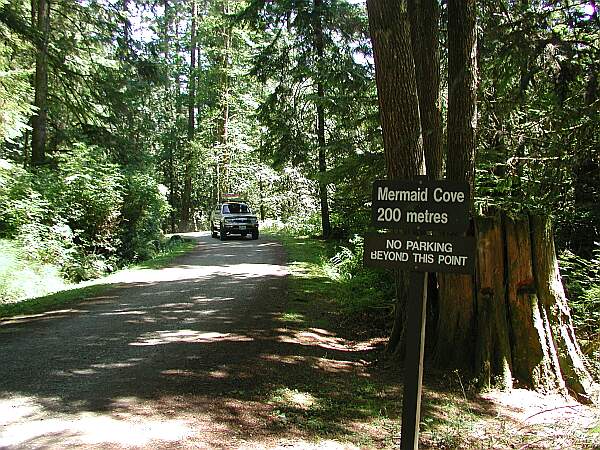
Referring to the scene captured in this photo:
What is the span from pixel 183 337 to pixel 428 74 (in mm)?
5245

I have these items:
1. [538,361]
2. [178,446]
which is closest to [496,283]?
[538,361]

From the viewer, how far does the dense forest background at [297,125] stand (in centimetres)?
762

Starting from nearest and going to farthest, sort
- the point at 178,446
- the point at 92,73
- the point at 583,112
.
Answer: the point at 178,446
the point at 583,112
the point at 92,73

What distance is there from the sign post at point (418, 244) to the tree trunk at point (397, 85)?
2204 mm

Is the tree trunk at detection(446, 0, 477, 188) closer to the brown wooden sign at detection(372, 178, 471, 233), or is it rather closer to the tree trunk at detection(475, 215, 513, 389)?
the tree trunk at detection(475, 215, 513, 389)

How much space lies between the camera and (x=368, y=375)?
652 centimetres

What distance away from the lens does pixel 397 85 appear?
6.18 meters

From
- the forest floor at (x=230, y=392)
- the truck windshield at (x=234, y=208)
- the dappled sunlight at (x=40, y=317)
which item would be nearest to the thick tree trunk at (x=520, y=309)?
the forest floor at (x=230, y=392)

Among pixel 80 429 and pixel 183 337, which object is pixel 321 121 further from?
pixel 80 429

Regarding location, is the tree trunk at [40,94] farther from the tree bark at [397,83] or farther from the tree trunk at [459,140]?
the tree trunk at [459,140]

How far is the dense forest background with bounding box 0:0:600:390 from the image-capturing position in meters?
7.62

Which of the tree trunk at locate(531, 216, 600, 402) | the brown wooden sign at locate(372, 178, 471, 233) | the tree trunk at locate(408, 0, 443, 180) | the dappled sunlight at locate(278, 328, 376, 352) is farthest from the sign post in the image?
the dappled sunlight at locate(278, 328, 376, 352)

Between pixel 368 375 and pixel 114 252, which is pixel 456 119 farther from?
pixel 114 252

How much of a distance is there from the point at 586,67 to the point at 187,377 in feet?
21.4
